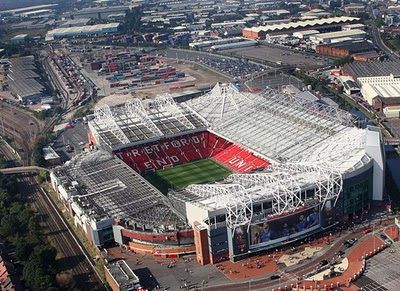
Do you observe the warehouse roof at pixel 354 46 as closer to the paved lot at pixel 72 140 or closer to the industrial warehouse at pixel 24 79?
the paved lot at pixel 72 140

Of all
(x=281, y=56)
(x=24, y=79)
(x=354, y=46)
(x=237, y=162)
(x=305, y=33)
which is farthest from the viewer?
(x=305, y=33)

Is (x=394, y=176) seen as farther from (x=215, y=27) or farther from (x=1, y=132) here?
(x=215, y=27)

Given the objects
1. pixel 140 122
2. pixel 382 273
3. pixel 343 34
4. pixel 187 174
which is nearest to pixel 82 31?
pixel 343 34

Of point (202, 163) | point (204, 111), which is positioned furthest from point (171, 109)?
point (202, 163)

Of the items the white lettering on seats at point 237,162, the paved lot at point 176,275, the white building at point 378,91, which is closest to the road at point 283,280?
the paved lot at point 176,275

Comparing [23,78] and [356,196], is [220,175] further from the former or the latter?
[23,78]

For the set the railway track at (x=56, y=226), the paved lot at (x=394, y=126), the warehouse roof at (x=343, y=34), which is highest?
the warehouse roof at (x=343, y=34)
